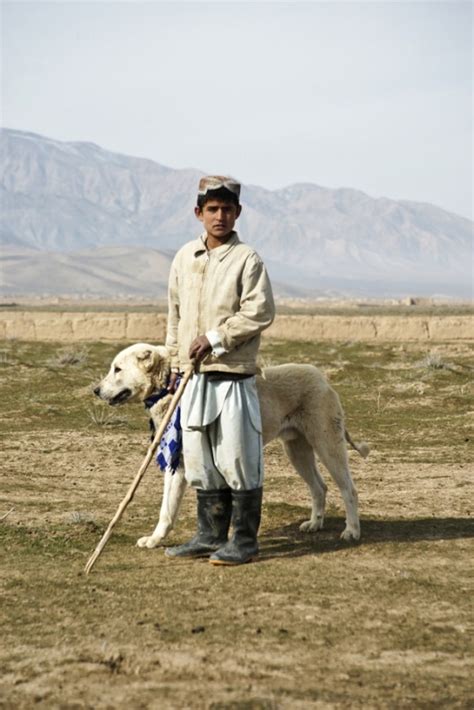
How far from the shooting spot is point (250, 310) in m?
6.30

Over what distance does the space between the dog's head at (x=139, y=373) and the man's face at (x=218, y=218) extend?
0.90 m

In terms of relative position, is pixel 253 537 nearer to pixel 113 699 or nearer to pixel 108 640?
pixel 108 640

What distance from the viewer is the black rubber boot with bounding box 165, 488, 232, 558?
673 centimetres

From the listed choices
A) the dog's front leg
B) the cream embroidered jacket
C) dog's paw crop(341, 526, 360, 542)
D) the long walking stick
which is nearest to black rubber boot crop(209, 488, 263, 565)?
the dog's front leg

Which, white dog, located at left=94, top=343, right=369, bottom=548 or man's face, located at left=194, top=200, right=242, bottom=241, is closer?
man's face, located at left=194, top=200, right=242, bottom=241

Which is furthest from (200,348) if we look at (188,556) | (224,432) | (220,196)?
Result: (188,556)

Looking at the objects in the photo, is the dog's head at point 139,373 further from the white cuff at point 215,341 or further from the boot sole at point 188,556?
the boot sole at point 188,556

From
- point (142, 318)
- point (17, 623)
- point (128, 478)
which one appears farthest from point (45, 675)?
point (142, 318)

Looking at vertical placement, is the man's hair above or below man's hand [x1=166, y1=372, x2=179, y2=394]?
above

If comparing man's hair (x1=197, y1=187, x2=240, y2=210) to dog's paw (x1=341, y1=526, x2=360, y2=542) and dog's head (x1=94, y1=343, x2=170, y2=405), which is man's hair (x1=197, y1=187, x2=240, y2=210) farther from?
dog's paw (x1=341, y1=526, x2=360, y2=542)

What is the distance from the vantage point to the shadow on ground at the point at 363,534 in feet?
23.3

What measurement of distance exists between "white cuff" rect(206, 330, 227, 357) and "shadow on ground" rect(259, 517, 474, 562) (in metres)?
1.37

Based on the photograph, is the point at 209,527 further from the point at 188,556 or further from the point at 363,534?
the point at 363,534

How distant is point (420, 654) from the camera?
4.89m
